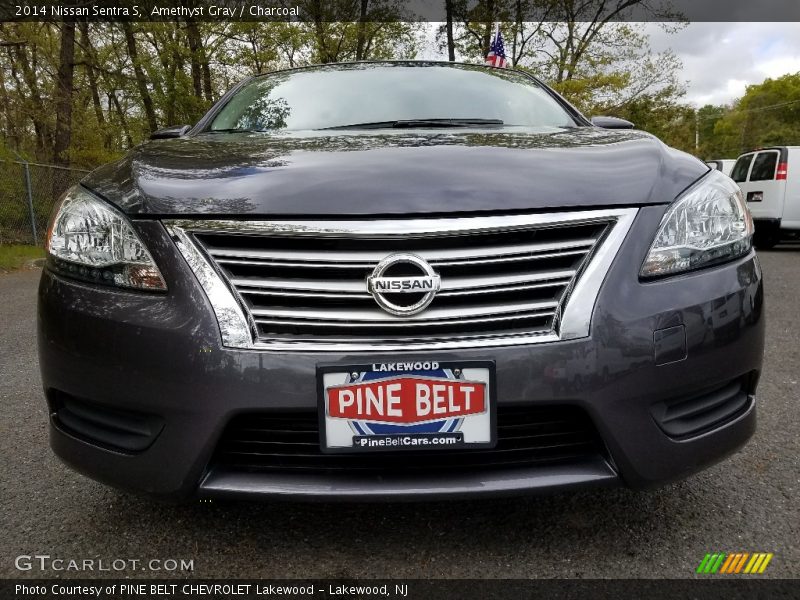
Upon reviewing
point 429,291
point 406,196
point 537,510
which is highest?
point 406,196

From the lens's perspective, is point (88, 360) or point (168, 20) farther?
point (168, 20)

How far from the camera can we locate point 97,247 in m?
1.52

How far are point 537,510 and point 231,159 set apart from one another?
125cm

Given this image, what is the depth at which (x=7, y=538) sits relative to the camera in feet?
5.56

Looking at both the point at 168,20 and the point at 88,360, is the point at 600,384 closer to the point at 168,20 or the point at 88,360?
the point at 88,360

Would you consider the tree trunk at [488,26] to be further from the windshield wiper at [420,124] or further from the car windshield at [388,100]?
the windshield wiper at [420,124]

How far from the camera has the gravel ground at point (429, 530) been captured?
155 cm

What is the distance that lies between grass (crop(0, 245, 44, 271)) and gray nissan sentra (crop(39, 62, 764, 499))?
8.45 meters

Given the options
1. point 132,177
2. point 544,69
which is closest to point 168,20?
point 544,69

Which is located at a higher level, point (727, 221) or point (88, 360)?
point (727, 221)

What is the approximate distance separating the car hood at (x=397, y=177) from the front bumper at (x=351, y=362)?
0.10 meters

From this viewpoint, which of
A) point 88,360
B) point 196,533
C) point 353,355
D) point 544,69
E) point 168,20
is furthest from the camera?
point 544,69

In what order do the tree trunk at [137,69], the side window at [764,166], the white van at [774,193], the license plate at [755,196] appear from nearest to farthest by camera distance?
the white van at [774,193] < the side window at [764,166] < the license plate at [755,196] < the tree trunk at [137,69]

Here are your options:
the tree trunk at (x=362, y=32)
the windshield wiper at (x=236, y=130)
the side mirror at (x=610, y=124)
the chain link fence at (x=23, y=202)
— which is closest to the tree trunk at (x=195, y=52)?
the tree trunk at (x=362, y=32)
